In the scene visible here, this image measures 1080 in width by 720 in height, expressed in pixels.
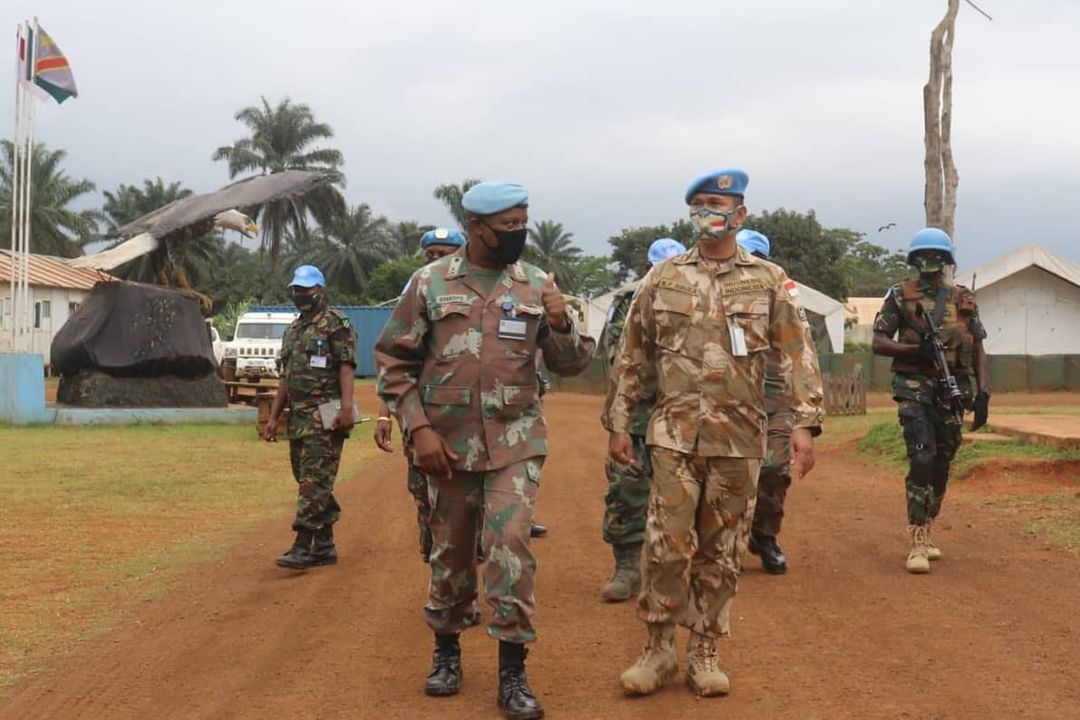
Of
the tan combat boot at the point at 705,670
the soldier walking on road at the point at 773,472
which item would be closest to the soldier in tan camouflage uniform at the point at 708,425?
the tan combat boot at the point at 705,670

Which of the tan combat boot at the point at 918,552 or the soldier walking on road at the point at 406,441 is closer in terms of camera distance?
the soldier walking on road at the point at 406,441

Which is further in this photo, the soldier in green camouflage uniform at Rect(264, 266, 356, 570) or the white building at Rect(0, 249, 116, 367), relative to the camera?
the white building at Rect(0, 249, 116, 367)

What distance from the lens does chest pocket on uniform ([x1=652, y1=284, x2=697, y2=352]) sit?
504 cm

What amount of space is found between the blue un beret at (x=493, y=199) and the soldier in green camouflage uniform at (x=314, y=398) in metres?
3.25

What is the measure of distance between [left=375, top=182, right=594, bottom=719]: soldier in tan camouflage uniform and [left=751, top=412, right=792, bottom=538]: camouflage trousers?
2.73 meters

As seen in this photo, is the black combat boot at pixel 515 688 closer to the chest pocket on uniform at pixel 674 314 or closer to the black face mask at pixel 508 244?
the chest pocket on uniform at pixel 674 314

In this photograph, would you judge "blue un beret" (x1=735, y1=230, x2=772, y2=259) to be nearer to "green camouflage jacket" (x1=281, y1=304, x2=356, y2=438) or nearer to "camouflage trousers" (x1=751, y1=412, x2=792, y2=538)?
"camouflage trousers" (x1=751, y1=412, x2=792, y2=538)

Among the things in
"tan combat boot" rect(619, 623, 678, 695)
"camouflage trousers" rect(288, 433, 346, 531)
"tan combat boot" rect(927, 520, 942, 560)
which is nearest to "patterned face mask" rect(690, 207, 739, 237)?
"tan combat boot" rect(619, 623, 678, 695)

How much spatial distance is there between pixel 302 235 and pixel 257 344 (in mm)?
32035

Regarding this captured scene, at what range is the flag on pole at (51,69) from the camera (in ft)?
70.9

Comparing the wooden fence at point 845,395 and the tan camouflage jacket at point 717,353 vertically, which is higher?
the tan camouflage jacket at point 717,353

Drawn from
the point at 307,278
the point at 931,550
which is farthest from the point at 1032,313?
the point at 307,278

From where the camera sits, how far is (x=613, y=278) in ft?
265

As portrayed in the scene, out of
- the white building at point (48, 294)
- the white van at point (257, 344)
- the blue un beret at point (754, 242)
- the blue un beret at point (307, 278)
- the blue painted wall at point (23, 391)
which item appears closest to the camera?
the blue un beret at point (754, 242)
